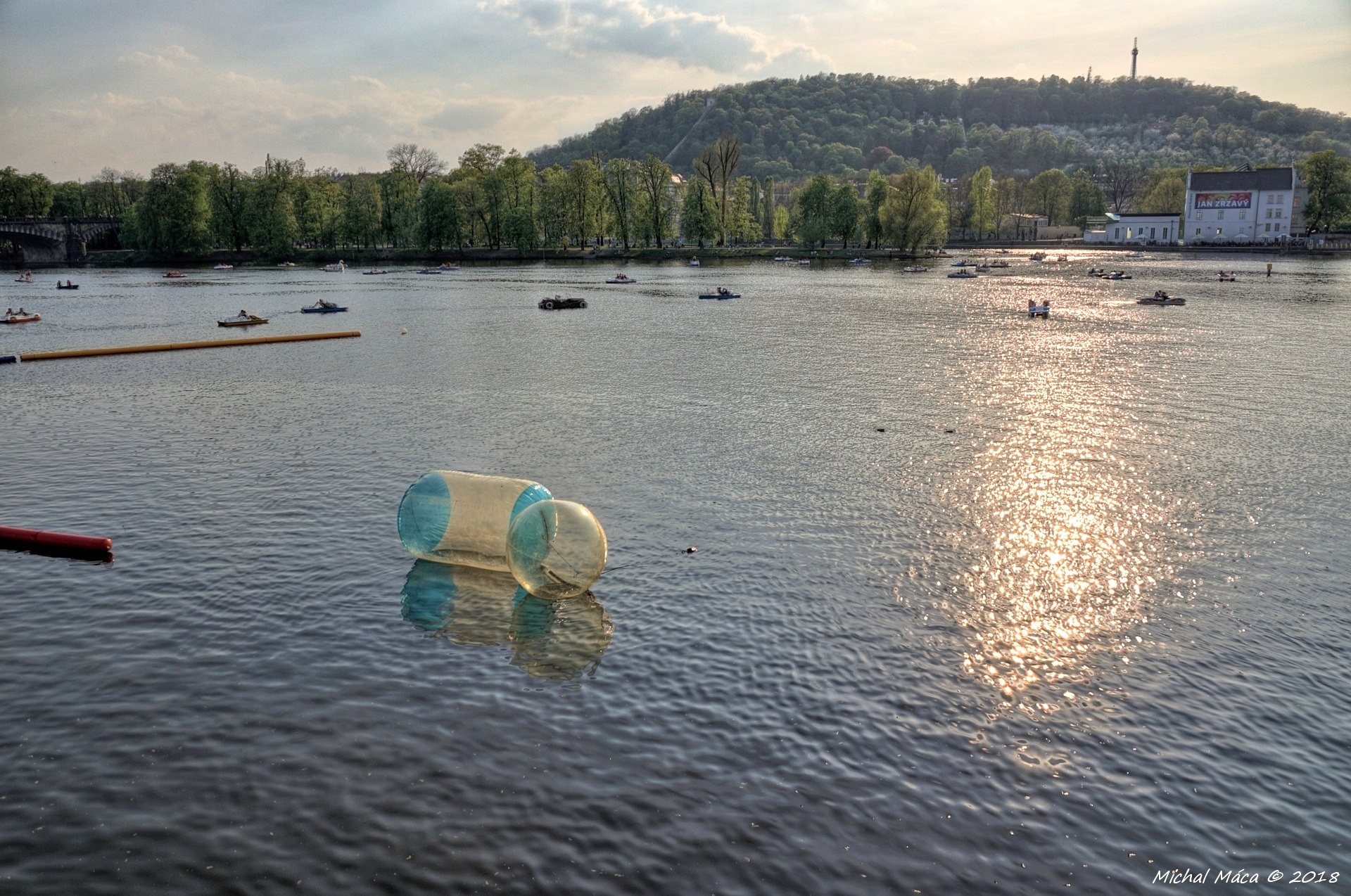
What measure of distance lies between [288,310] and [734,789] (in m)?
87.1

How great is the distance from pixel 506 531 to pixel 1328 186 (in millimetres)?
222485

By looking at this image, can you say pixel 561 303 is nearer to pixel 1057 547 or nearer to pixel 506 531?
pixel 506 531

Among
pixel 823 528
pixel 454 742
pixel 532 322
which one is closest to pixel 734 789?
pixel 454 742

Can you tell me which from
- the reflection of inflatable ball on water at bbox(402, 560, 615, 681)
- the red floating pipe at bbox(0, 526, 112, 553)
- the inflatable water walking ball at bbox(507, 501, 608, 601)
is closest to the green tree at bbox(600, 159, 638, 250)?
the red floating pipe at bbox(0, 526, 112, 553)

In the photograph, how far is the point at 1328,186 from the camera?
7411 inches

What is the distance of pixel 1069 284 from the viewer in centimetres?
12131

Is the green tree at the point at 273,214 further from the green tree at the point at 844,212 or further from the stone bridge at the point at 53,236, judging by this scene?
the green tree at the point at 844,212

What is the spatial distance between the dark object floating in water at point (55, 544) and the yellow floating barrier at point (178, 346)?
133ft

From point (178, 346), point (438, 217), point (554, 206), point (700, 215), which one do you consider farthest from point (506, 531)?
point (700, 215)

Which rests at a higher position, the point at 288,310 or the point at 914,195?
the point at 914,195

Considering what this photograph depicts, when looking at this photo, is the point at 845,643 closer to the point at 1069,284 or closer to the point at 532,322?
the point at 532,322

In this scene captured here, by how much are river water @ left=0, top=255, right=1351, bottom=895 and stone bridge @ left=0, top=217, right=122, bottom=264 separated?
179 meters

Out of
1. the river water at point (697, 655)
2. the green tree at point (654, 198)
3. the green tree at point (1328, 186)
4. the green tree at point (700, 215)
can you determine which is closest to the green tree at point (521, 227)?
the green tree at point (654, 198)

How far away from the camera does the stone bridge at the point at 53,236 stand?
600 ft
